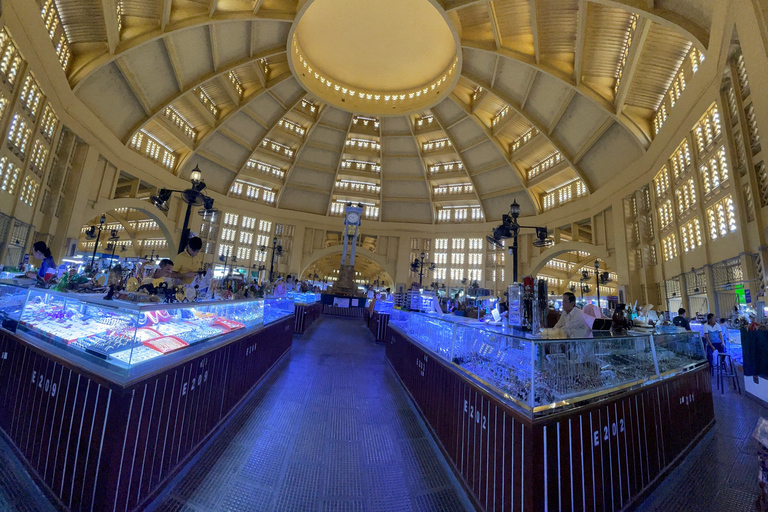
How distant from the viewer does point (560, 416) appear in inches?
82.7

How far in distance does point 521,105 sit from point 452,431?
2264cm

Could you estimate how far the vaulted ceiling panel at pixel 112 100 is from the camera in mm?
15055

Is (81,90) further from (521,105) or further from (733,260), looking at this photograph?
(733,260)

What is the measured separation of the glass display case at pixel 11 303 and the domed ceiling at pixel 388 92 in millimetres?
14769

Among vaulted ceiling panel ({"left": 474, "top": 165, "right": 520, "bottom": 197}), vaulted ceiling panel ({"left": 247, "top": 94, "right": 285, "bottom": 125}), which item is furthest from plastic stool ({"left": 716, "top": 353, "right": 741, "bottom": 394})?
vaulted ceiling panel ({"left": 247, "top": 94, "right": 285, "bottom": 125})

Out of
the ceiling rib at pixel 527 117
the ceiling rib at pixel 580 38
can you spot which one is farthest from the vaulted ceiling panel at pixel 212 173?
the ceiling rib at pixel 580 38

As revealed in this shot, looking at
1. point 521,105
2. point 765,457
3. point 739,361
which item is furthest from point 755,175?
point 521,105

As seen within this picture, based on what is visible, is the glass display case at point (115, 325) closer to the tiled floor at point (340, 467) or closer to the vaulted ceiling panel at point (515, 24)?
the tiled floor at point (340, 467)

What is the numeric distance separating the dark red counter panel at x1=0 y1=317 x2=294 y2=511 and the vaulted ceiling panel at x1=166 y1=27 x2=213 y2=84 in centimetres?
1874

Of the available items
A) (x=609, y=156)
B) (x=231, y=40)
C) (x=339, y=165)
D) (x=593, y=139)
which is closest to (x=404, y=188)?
(x=339, y=165)

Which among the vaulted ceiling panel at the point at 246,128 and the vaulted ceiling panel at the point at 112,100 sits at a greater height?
the vaulted ceiling panel at the point at 246,128

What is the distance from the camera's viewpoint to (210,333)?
3.66 meters

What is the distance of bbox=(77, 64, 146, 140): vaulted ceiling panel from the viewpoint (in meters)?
15.1

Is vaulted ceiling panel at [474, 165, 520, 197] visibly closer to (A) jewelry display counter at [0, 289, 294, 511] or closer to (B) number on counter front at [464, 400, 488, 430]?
(B) number on counter front at [464, 400, 488, 430]
